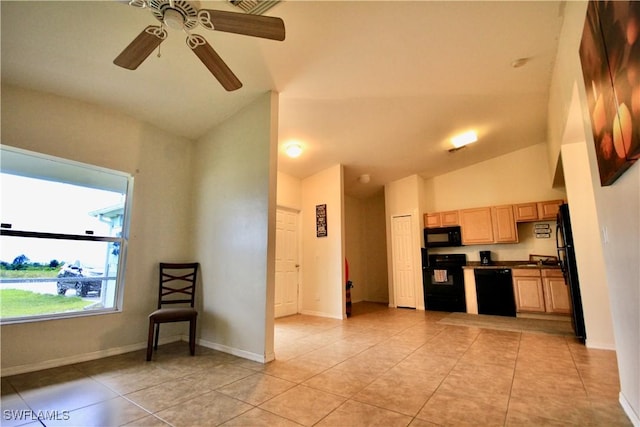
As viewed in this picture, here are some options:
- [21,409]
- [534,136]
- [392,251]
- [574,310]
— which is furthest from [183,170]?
[534,136]

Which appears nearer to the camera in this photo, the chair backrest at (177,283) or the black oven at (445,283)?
the chair backrest at (177,283)

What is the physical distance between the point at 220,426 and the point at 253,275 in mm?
1510

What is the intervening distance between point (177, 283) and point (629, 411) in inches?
169

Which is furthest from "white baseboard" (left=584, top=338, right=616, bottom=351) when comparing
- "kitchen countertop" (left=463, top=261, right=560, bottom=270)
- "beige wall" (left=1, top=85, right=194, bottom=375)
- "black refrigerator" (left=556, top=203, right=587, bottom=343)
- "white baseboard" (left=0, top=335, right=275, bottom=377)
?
"beige wall" (left=1, top=85, right=194, bottom=375)

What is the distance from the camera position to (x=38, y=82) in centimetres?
274

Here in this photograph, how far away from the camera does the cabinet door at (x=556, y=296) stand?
463cm

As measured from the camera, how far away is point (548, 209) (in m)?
5.12

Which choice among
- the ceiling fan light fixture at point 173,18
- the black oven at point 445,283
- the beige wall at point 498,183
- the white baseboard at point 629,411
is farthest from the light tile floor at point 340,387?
the beige wall at point 498,183

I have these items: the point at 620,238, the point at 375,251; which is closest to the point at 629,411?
the point at 620,238

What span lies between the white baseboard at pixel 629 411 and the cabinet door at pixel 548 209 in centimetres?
396

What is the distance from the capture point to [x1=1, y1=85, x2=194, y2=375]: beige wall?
8.83 feet

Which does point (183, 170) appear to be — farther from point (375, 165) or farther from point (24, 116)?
point (375, 165)

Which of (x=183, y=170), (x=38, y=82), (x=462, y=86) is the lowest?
(x=183, y=170)

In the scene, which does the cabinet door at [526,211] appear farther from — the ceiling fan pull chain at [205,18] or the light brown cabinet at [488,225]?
the ceiling fan pull chain at [205,18]
